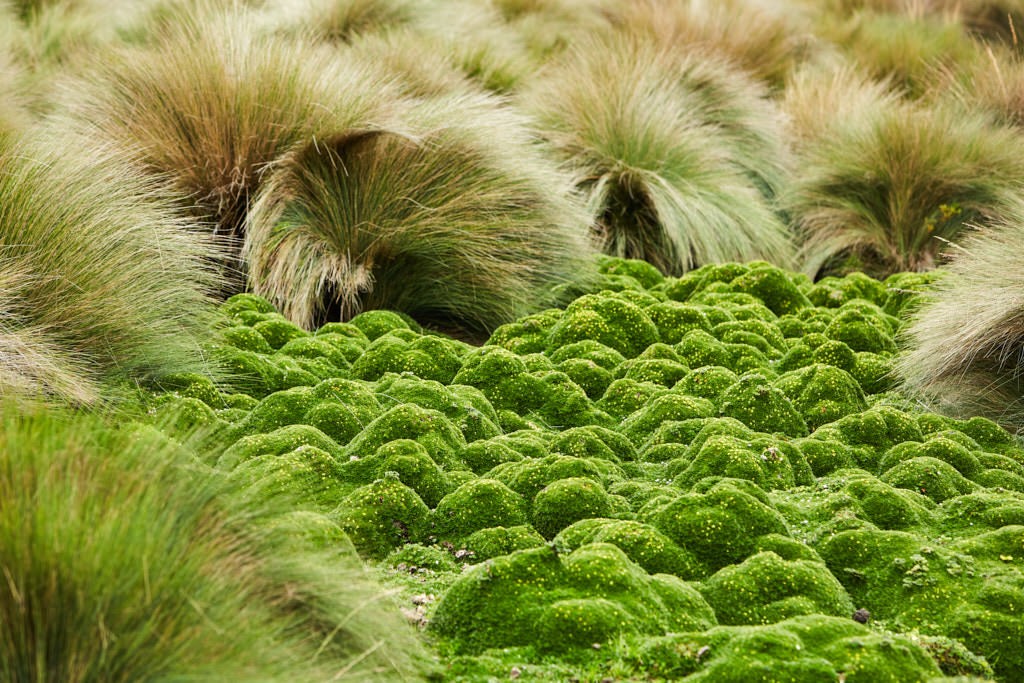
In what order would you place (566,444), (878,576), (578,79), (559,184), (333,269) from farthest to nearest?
1. (578,79)
2. (559,184)
3. (333,269)
4. (566,444)
5. (878,576)

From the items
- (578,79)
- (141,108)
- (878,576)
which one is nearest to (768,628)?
(878,576)

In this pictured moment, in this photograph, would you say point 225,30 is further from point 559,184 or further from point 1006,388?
point 1006,388

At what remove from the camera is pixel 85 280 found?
430cm

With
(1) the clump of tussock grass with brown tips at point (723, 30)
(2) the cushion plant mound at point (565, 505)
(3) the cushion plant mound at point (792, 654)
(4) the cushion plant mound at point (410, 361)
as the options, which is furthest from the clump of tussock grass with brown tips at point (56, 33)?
(3) the cushion plant mound at point (792, 654)

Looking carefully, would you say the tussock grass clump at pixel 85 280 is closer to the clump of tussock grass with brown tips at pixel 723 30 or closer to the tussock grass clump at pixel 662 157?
the tussock grass clump at pixel 662 157

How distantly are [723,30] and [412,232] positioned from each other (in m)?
7.38

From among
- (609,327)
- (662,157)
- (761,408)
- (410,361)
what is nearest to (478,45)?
(662,157)

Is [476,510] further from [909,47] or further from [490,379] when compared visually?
[909,47]

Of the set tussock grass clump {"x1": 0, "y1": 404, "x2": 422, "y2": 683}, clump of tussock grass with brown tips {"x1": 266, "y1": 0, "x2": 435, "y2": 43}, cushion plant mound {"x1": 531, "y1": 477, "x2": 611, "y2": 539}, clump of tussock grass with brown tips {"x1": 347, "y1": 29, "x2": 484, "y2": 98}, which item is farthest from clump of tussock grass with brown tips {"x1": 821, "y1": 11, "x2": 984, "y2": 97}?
tussock grass clump {"x1": 0, "y1": 404, "x2": 422, "y2": 683}

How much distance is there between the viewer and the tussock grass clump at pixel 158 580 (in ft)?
6.40

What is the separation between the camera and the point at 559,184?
6.88 metres

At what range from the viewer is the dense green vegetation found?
7.66 feet

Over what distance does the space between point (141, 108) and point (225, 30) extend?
957mm

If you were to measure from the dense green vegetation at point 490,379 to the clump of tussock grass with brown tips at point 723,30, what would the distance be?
2.24m
